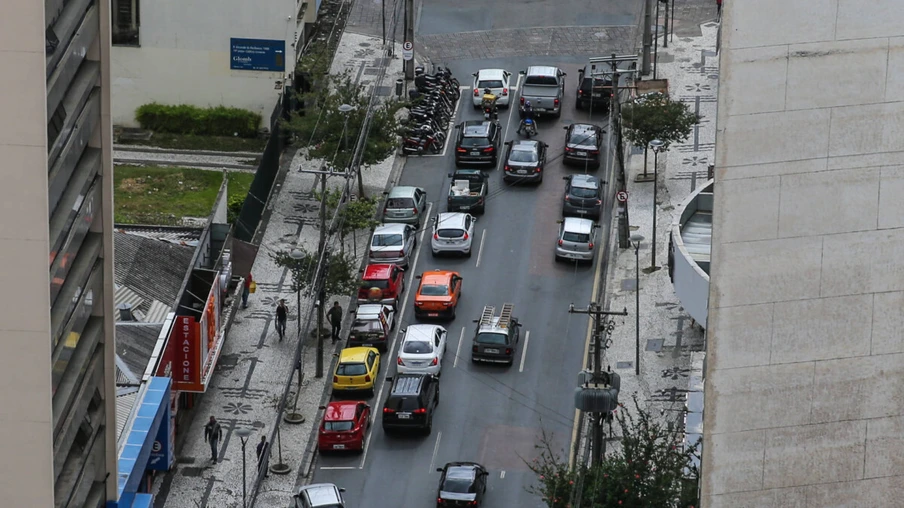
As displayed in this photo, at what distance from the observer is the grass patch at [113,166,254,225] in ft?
287

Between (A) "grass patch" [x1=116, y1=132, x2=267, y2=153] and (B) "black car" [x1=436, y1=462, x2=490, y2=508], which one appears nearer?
(B) "black car" [x1=436, y1=462, x2=490, y2=508]

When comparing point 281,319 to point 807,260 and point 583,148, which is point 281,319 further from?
point 807,260

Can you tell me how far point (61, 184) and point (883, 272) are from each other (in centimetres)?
1956

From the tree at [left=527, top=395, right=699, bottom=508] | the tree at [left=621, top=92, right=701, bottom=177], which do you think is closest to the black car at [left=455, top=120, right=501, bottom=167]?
the tree at [left=621, top=92, right=701, bottom=177]

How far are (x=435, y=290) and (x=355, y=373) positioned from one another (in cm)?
708

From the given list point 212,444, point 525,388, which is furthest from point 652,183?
point 212,444

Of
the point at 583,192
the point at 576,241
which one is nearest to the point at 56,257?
the point at 576,241

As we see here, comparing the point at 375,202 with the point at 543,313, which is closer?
the point at 543,313

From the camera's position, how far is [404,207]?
85562 millimetres

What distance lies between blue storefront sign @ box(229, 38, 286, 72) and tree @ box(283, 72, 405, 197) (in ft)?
19.3

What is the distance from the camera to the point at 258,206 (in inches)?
3438

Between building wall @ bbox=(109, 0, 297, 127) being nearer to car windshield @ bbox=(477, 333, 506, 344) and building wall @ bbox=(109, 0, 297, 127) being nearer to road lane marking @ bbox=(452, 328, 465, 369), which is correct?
road lane marking @ bbox=(452, 328, 465, 369)

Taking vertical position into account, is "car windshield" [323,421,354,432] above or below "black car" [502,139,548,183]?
below

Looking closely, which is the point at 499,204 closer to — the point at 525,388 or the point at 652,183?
the point at 652,183
